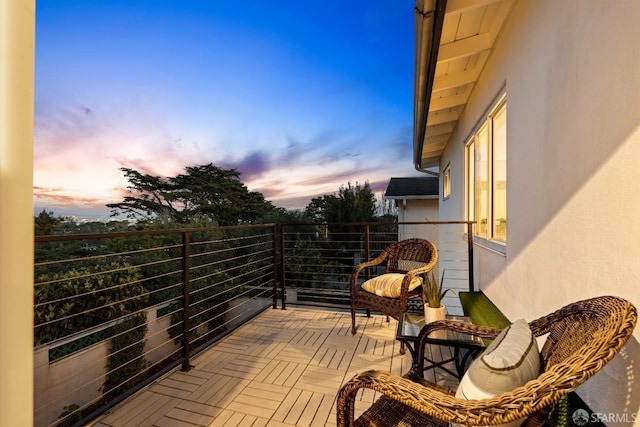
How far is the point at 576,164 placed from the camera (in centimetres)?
125

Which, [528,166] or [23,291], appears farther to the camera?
[528,166]

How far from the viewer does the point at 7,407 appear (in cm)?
58

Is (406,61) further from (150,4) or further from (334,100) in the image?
(150,4)

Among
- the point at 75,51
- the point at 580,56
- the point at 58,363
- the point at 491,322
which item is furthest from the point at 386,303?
the point at 75,51

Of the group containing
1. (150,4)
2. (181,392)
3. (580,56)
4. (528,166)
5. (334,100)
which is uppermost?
(150,4)

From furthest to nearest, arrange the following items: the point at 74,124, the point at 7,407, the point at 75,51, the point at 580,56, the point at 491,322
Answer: the point at 74,124 → the point at 75,51 → the point at 491,322 → the point at 580,56 → the point at 7,407

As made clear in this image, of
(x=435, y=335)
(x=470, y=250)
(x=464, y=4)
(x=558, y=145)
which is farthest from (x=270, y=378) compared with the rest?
(x=464, y=4)

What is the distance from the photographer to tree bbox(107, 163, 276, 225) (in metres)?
12.0

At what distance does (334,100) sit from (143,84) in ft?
15.6

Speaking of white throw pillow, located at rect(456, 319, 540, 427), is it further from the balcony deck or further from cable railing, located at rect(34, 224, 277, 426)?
cable railing, located at rect(34, 224, 277, 426)

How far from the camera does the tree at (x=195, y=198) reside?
12016mm

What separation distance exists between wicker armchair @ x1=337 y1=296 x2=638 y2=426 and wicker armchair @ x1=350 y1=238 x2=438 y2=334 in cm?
136

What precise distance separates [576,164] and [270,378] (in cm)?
222

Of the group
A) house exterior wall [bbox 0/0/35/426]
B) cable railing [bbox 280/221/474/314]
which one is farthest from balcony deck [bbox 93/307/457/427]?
house exterior wall [bbox 0/0/35/426]
